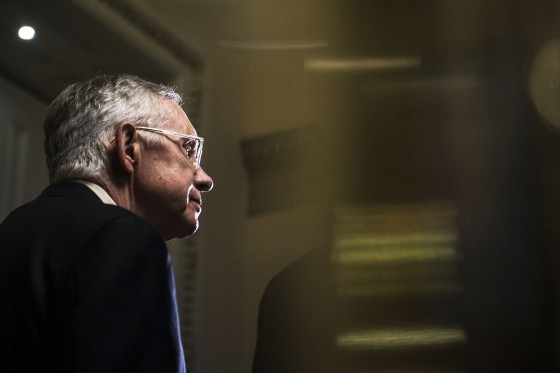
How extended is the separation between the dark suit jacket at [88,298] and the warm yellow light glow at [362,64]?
681mm

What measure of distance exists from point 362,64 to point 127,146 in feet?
1.78

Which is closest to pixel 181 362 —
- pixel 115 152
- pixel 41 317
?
pixel 41 317

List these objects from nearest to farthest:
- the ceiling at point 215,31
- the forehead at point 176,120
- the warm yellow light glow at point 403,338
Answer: the forehead at point 176,120
the warm yellow light glow at point 403,338
the ceiling at point 215,31

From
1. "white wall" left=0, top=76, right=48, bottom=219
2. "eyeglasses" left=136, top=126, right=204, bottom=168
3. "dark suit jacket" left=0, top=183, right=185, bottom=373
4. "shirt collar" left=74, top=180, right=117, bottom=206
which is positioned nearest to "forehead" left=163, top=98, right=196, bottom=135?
"eyeglasses" left=136, top=126, right=204, bottom=168

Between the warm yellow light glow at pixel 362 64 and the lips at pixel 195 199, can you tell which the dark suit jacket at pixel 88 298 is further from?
the warm yellow light glow at pixel 362 64

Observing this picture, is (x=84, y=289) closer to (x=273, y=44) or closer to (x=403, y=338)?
(x=403, y=338)

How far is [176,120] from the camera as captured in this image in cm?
94

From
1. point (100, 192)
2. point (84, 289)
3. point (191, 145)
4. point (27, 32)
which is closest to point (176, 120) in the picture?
point (191, 145)

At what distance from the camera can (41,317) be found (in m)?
0.63

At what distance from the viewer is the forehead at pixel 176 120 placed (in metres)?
0.93

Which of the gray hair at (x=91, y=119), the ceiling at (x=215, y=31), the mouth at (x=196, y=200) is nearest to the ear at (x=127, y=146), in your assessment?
the gray hair at (x=91, y=119)

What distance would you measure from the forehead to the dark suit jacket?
0.93 ft

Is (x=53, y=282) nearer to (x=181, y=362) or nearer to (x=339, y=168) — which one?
(x=181, y=362)

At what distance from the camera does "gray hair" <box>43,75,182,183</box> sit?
0.82 metres
